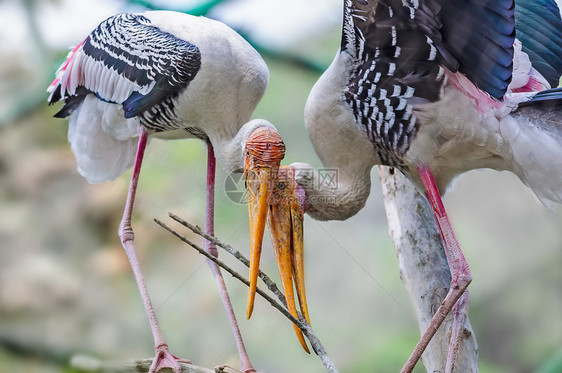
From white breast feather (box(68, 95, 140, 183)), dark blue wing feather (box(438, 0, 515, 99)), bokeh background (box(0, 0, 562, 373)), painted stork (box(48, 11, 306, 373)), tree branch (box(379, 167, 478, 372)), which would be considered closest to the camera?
dark blue wing feather (box(438, 0, 515, 99))

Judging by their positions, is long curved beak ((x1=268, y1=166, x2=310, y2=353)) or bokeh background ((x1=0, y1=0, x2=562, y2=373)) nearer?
long curved beak ((x1=268, y1=166, x2=310, y2=353))

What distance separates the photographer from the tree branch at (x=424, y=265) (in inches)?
79.6

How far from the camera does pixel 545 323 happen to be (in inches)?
147

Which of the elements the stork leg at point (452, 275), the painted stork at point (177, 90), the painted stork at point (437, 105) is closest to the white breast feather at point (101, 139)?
the painted stork at point (177, 90)

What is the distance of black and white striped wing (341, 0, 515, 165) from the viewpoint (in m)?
1.58

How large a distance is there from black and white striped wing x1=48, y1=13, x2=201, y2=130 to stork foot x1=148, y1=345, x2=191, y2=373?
24.1 inches

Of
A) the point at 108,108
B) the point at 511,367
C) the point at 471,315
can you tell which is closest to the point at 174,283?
the point at 108,108

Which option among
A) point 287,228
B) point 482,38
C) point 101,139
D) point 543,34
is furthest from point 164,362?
point 543,34

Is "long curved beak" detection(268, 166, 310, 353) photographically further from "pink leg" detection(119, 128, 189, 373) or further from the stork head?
"pink leg" detection(119, 128, 189, 373)

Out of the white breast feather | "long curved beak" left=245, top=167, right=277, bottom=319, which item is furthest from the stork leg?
the white breast feather

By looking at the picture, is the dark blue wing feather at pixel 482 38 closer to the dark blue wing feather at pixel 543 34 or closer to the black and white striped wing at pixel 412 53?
the black and white striped wing at pixel 412 53

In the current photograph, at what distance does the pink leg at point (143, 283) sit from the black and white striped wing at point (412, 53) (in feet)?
2.06

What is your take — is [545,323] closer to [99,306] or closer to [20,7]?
[99,306]

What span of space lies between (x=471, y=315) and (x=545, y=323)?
0.38 metres
